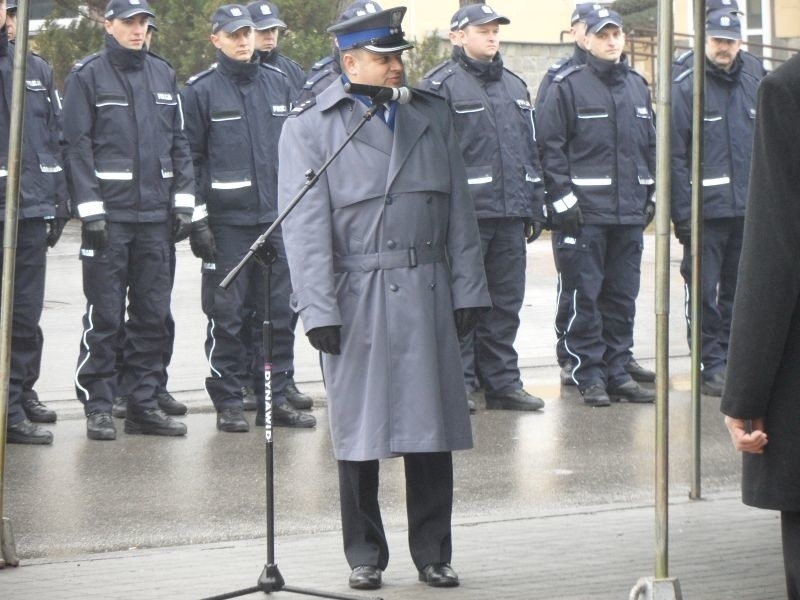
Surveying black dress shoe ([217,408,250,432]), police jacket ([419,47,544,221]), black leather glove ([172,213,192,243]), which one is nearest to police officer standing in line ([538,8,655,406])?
police jacket ([419,47,544,221])

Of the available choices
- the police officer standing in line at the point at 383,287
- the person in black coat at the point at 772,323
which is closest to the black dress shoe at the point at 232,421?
the police officer standing in line at the point at 383,287

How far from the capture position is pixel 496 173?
1088 centimetres

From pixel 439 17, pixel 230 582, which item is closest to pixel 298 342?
pixel 230 582

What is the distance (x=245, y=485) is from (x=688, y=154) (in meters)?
4.15

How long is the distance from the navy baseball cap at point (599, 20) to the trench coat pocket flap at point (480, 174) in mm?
1215

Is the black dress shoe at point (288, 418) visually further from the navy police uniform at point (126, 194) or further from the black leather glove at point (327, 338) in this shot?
the black leather glove at point (327, 338)

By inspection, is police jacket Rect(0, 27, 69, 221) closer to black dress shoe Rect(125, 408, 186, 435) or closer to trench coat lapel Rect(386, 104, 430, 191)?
black dress shoe Rect(125, 408, 186, 435)

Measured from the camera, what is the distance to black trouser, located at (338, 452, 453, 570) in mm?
6621

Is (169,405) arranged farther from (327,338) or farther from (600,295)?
(327,338)

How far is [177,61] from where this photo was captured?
25953 mm

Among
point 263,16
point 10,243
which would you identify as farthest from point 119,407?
point 10,243

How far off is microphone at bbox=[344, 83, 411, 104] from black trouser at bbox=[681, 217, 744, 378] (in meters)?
5.29

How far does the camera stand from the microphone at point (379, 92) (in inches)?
251

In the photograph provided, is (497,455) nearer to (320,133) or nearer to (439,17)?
(320,133)
